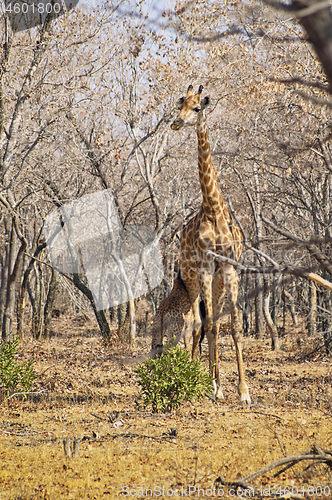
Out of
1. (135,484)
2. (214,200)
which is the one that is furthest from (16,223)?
(135,484)

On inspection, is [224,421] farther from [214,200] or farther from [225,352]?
[225,352]

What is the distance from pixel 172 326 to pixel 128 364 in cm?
336

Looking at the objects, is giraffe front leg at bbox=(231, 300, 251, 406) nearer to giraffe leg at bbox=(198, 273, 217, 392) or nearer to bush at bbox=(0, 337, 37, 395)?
giraffe leg at bbox=(198, 273, 217, 392)

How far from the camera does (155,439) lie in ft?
19.2

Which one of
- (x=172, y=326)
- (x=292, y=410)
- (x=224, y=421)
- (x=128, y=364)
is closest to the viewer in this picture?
(x=224, y=421)

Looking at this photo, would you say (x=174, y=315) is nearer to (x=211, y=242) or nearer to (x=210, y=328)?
(x=210, y=328)

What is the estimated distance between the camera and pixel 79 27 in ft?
38.0

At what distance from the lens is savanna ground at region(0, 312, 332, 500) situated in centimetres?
430

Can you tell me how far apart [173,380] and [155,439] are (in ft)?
4.03

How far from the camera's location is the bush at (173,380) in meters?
6.98

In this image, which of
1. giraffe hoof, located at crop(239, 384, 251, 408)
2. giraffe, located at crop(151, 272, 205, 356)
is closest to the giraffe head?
giraffe, located at crop(151, 272, 205, 356)

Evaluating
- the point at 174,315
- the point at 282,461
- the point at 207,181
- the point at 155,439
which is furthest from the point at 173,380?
the point at 207,181

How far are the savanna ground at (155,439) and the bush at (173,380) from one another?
27 cm

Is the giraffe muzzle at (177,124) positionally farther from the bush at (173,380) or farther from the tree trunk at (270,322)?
the tree trunk at (270,322)
